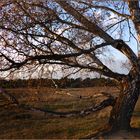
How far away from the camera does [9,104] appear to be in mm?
13430

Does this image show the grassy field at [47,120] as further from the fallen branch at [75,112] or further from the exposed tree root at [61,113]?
the fallen branch at [75,112]

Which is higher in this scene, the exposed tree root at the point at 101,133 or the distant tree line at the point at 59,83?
the distant tree line at the point at 59,83

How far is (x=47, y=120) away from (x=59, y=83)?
3.98 m

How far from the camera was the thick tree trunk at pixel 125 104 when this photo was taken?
546 inches

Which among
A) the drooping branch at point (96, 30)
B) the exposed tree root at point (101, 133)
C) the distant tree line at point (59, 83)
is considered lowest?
the exposed tree root at point (101, 133)

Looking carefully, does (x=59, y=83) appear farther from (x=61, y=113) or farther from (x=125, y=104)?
(x=125, y=104)

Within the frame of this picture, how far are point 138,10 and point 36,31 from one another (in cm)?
312

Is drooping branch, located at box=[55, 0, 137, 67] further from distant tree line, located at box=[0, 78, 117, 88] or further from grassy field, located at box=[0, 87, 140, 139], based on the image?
grassy field, located at box=[0, 87, 140, 139]

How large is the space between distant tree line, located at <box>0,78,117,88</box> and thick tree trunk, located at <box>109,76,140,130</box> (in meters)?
0.98

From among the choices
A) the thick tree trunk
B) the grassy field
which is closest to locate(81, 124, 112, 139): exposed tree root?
the thick tree trunk

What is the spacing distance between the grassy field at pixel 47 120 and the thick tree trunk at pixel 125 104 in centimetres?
95

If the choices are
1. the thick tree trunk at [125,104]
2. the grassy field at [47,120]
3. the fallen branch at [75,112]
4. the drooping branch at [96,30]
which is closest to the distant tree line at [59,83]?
the grassy field at [47,120]

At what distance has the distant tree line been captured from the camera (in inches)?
553

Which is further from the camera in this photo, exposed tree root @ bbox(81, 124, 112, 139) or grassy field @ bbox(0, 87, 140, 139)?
grassy field @ bbox(0, 87, 140, 139)
